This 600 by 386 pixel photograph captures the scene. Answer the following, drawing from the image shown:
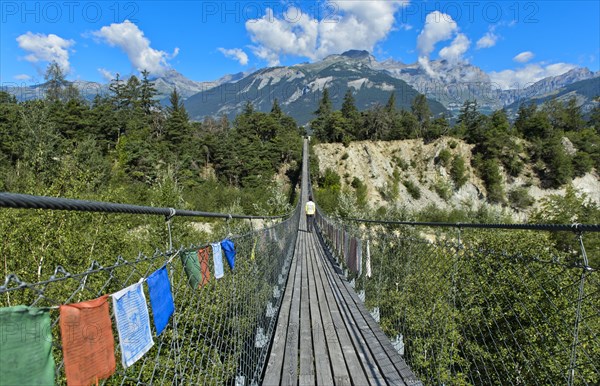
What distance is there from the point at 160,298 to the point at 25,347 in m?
0.50

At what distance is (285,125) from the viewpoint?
159 ft

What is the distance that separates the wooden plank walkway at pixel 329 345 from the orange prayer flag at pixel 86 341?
199cm

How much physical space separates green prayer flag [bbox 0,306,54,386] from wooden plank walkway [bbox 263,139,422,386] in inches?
85.7

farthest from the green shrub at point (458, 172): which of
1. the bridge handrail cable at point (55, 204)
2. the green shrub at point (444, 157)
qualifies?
the bridge handrail cable at point (55, 204)

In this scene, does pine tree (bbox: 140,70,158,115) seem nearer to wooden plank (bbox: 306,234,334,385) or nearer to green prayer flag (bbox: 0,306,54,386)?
wooden plank (bbox: 306,234,334,385)

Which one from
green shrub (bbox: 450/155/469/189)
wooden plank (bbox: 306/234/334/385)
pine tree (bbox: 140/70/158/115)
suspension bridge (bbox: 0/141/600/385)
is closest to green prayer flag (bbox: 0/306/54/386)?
suspension bridge (bbox: 0/141/600/385)

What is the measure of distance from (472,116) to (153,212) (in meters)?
52.6

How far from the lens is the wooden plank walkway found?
2.53m

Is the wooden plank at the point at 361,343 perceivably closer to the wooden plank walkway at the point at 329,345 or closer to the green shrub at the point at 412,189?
the wooden plank walkway at the point at 329,345

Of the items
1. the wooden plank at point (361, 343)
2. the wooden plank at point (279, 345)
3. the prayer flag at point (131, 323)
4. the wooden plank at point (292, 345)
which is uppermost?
the prayer flag at point (131, 323)

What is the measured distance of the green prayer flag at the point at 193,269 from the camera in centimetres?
143

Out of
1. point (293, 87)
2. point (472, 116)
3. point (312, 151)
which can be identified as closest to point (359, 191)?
point (312, 151)

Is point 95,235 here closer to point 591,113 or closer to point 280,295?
point 280,295

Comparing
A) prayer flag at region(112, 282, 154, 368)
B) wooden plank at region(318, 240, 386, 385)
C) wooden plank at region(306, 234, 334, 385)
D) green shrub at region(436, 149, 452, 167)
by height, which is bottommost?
wooden plank at region(318, 240, 386, 385)
